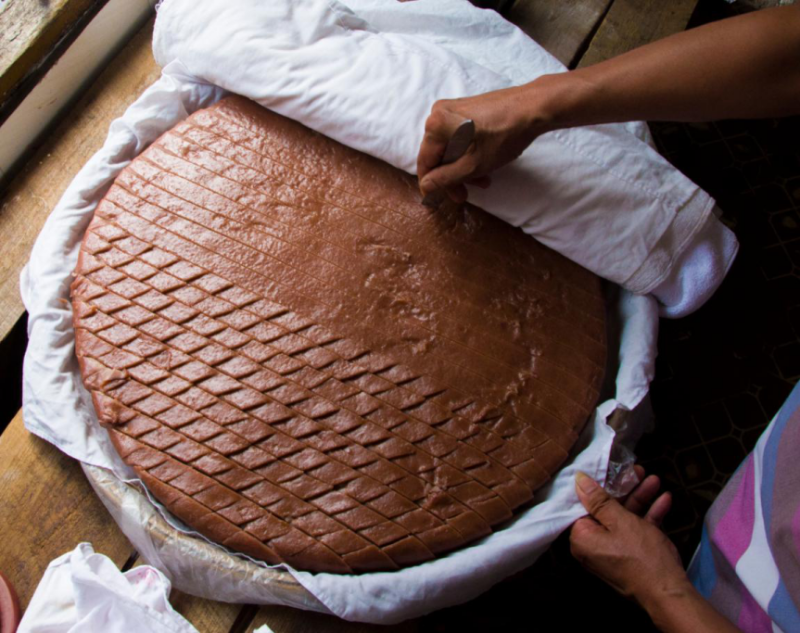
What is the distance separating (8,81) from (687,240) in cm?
149

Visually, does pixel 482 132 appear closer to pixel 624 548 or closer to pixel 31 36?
pixel 624 548

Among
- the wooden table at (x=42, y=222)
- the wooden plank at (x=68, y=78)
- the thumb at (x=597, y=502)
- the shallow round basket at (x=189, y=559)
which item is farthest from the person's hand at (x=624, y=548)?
the wooden plank at (x=68, y=78)

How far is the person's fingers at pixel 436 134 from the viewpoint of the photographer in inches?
47.9

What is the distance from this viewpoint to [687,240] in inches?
54.9

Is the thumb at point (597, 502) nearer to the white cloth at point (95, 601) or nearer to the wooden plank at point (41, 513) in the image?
the white cloth at point (95, 601)

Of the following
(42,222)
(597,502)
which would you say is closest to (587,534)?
(597,502)

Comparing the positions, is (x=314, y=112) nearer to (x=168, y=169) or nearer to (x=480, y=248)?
(x=168, y=169)

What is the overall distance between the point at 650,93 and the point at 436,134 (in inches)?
14.8

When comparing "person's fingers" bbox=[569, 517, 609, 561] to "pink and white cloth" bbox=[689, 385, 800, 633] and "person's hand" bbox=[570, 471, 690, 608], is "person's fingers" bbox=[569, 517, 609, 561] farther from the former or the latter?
"pink and white cloth" bbox=[689, 385, 800, 633]

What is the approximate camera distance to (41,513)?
4.11 feet

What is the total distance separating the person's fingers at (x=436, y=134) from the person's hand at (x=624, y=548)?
0.65 meters

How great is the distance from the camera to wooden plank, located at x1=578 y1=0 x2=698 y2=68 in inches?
69.9

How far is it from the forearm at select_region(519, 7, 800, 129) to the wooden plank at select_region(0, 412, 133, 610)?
1.09 meters

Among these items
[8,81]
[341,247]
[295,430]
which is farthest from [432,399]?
[8,81]
